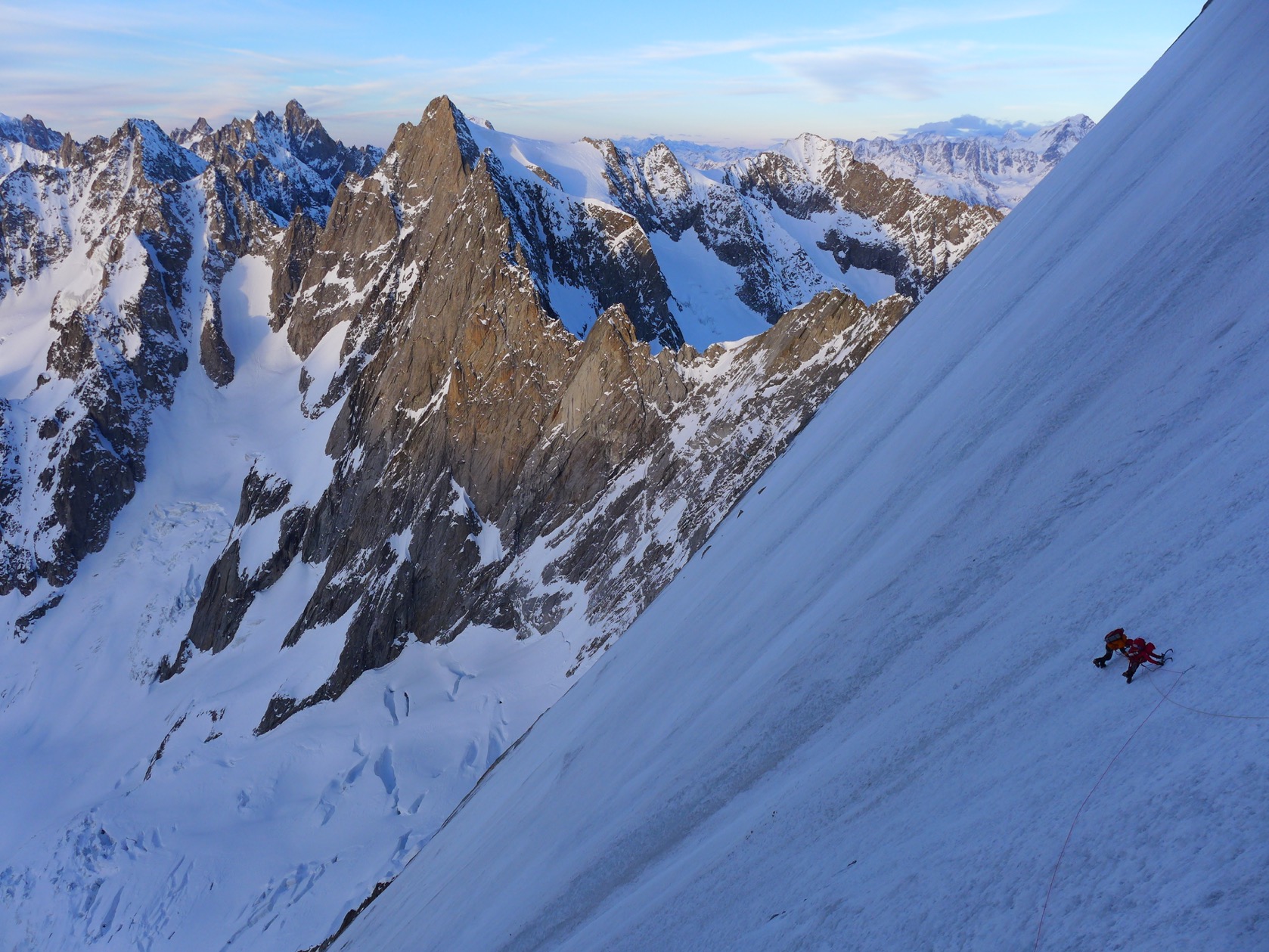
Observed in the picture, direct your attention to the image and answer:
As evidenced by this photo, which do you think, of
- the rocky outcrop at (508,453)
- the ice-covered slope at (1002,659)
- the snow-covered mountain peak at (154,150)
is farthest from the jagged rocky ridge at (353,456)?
the ice-covered slope at (1002,659)

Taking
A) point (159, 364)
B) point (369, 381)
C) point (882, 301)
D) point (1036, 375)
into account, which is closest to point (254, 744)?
point (369, 381)

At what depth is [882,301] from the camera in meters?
50.8

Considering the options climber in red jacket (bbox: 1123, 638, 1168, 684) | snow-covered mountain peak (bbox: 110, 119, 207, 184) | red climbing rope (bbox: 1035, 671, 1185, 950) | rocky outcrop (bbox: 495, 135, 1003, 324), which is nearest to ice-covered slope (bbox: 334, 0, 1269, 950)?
red climbing rope (bbox: 1035, 671, 1185, 950)

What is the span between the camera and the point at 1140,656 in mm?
6660

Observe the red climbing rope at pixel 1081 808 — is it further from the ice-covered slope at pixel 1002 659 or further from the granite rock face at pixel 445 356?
the granite rock face at pixel 445 356

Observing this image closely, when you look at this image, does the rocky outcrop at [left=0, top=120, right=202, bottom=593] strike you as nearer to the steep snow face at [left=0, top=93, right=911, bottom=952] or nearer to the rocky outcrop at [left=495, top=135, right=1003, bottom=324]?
the steep snow face at [left=0, top=93, right=911, bottom=952]

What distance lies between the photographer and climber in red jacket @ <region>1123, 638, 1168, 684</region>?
666 cm

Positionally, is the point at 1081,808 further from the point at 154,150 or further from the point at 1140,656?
the point at 154,150

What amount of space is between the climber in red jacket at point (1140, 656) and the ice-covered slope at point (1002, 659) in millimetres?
182

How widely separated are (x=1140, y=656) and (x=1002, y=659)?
86.3 inches

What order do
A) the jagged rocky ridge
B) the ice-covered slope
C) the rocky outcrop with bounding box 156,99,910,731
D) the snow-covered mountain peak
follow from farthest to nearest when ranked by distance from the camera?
1. the snow-covered mountain peak
2. the jagged rocky ridge
3. the rocky outcrop with bounding box 156,99,910,731
4. the ice-covered slope

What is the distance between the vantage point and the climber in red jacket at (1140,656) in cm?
666

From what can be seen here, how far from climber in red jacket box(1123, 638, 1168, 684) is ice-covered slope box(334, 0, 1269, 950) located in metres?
0.18

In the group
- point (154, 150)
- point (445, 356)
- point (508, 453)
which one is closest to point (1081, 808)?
point (508, 453)
